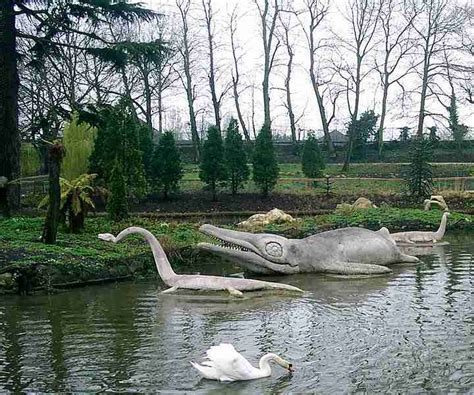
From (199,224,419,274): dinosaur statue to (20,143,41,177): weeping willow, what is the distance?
2489cm

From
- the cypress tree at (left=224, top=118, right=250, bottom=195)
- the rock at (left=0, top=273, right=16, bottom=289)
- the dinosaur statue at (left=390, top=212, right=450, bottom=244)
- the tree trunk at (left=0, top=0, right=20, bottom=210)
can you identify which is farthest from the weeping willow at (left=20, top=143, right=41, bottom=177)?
the rock at (left=0, top=273, right=16, bottom=289)

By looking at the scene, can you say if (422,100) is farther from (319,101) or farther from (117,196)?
(117,196)

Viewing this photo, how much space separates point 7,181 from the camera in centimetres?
1955

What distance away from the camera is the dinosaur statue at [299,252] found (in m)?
14.2

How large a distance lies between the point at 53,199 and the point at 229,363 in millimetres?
8753

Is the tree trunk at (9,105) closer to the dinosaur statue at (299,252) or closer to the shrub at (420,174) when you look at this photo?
the dinosaur statue at (299,252)

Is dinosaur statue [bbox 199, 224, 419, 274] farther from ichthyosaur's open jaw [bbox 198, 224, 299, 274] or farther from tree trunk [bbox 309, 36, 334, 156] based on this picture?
tree trunk [bbox 309, 36, 334, 156]

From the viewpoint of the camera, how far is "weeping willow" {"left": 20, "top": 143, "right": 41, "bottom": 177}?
121 ft

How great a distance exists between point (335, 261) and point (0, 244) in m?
6.89

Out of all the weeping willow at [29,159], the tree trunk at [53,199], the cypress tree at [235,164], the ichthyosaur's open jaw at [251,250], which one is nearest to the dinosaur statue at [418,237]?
the ichthyosaur's open jaw at [251,250]

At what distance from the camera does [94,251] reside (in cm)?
1402

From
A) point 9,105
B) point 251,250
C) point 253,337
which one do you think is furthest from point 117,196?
point 253,337

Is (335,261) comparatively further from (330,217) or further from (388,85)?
(388,85)

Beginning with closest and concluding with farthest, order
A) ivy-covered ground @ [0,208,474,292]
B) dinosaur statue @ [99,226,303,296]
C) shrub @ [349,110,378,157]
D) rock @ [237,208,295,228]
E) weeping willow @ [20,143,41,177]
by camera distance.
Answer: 1. dinosaur statue @ [99,226,303,296]
2. ivy-covered ground @ [0,208,474,292]
3. rock @ [237,208,295,228]
4. weeping willow @ [20,143,41,177]
5. shrub @ [349,110,378,157]
